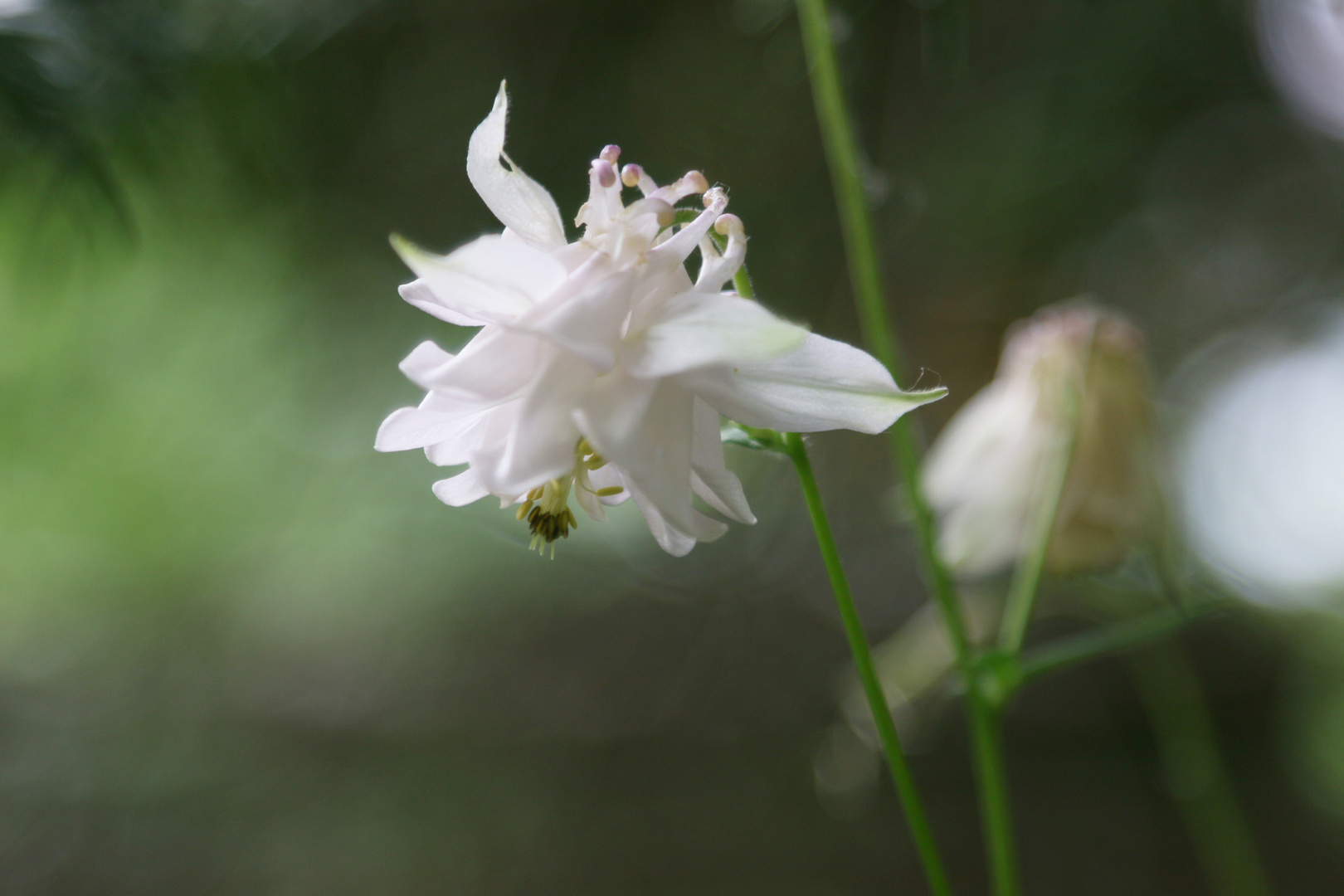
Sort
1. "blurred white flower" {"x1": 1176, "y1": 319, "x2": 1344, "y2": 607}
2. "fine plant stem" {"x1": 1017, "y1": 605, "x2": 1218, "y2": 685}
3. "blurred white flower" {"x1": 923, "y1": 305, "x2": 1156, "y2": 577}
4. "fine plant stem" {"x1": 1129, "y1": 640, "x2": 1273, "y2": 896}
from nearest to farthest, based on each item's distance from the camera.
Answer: "fine plant stem" {"x1": 1017, "y1": 605, "x2": 1218, "y2": 685} → "blurred white flower" {"x1": 923, "y1": 305, "x2": 1156, "y2": 577} → "fine plant stem" {"x1": 1129, "y1": 640, "x2": 1273, "y2": 896} → "blurred white flower" {"x1": 1176, "y1": 319, "x2": 1344, "y2": 607}

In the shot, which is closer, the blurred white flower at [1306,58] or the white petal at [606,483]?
the white petal at [606,483]

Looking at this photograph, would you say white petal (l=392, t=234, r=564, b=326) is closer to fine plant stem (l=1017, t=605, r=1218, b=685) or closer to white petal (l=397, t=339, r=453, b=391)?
white petal (l=397, t=339, r=453, b=391)

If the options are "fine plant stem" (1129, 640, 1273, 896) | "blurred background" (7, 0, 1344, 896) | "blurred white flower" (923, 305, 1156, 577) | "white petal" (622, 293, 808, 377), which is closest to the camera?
"white petal" (622, 293, 808, 377)

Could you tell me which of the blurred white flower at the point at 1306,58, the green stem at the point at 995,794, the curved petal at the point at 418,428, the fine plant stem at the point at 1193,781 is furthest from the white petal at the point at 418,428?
the blurred white flower at the point at 1306,58

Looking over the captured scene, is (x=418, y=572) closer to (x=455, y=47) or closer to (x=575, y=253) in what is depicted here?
(x=455, y=47)

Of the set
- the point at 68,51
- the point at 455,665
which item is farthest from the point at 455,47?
the point at 455,665

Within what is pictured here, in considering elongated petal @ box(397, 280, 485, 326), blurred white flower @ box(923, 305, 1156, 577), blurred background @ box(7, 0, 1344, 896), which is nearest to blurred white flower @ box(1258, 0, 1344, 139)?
blurred background @ box(7, 0, 1344, 896)

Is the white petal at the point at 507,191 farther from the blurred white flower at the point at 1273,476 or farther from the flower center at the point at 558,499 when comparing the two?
the blurred white flower at the point at 1273,476

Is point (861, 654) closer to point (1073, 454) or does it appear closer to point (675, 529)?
point (675, 529)

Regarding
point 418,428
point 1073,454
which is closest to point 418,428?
point 418,428
